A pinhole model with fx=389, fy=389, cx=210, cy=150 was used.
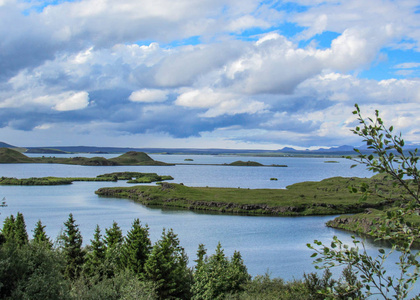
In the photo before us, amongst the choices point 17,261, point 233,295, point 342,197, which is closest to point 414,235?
point 17,261

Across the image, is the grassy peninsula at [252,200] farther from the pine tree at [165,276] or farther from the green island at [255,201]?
the pine tree at [165,276]

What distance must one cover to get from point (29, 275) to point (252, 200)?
81139 mm

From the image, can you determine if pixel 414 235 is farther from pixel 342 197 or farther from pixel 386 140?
pixel 342 197

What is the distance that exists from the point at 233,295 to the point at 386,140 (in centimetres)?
2662

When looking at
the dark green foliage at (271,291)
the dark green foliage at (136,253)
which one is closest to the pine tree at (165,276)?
the dark green foliage at (136,253)

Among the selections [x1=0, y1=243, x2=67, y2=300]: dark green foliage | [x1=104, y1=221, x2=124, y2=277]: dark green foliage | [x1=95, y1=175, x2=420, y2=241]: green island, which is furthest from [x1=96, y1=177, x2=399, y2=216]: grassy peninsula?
[x1=0, y1=243, x2=67, y2=300]: dark green foliage

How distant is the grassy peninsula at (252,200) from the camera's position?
303ft

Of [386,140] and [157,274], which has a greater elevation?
[386,140]

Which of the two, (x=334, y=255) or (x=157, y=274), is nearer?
(x=334, y=255)

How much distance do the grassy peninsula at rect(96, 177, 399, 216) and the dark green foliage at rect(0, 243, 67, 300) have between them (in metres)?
71.0

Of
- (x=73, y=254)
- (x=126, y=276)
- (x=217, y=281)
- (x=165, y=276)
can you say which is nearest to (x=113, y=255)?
(x=73, y=254)

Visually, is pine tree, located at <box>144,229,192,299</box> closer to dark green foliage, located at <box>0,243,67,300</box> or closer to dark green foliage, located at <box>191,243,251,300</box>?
dark green foliage, located at <box>191,243,251,300</box>

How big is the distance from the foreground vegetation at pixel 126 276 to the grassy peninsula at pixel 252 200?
54.5m

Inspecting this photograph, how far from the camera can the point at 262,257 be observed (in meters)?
51.8
